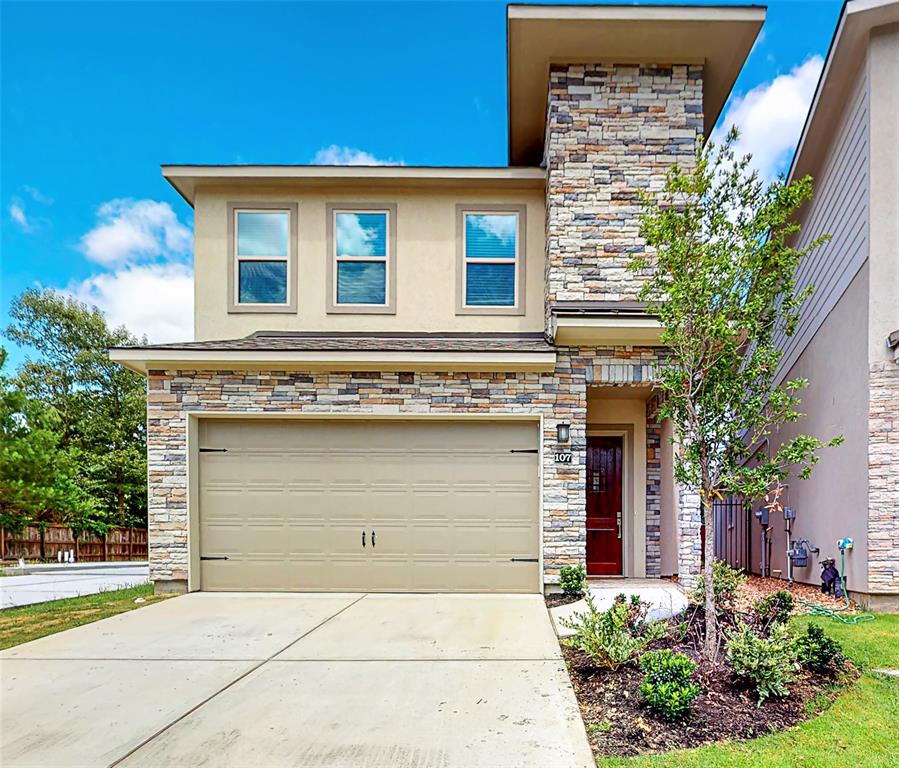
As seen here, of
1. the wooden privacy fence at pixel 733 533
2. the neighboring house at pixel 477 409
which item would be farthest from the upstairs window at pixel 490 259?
the wooden privacy fence at pixel 733 533

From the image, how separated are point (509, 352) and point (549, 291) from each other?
1295mm

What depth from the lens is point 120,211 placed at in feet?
76.0

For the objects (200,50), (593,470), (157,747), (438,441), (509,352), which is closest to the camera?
(157,747)

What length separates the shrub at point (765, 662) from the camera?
3.75 metres

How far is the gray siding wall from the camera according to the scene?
22.7ft

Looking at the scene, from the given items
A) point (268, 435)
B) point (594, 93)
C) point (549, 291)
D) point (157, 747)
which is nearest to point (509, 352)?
point (549, 291)

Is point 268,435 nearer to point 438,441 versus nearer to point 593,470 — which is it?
point 438,441

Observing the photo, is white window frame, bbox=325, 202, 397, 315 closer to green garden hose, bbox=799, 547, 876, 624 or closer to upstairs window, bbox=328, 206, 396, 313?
upstairs window, bbox=328, 206, 396, 313

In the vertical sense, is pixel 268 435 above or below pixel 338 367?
below

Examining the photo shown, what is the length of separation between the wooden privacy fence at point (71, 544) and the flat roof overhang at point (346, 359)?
36.6ft

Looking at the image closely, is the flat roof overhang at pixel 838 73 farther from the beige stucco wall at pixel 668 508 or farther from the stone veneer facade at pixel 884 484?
the beige stucco wall at pixel 668 508

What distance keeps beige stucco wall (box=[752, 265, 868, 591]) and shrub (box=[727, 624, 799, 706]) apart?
3.68 m

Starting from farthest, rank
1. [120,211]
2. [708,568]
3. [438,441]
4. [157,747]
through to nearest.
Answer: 1. [120,211]
2. [438,441]
3. [708,568]
4. [157,747]

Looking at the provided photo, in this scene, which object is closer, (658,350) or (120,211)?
(658,350)
